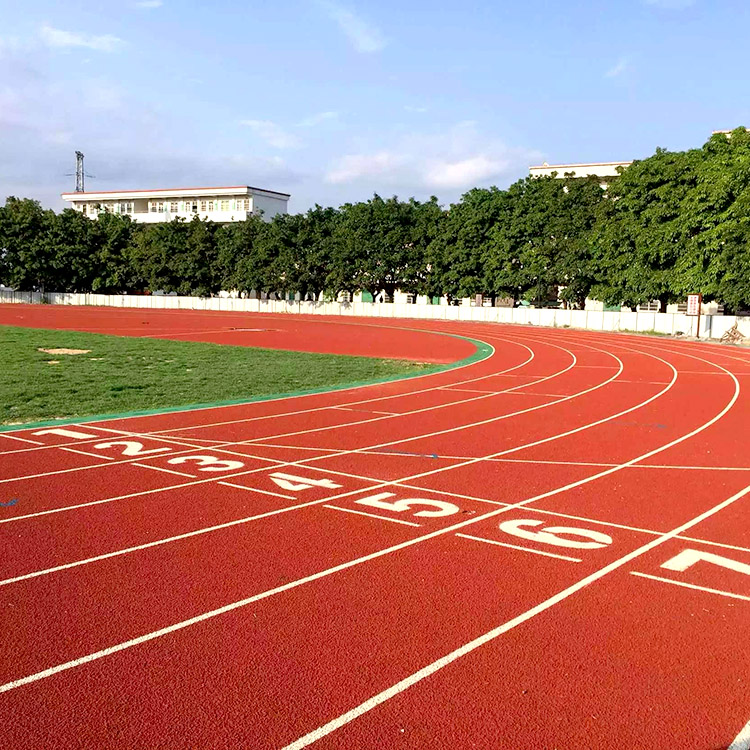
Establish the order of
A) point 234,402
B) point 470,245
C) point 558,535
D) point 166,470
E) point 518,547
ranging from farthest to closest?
point 470,245
point 234,402
point 166,470
point 558,535
point 518,547

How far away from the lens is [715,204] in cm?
3309

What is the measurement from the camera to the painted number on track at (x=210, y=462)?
8.06m

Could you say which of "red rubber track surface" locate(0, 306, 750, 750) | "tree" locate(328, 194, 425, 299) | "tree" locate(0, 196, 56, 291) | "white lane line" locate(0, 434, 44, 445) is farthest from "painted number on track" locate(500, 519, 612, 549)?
"tree" locate(0, 196, 56, 291)

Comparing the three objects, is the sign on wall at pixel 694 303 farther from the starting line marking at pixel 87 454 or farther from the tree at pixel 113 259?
the tree at pixel 113 259

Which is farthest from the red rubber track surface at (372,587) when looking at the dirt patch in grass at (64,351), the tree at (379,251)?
the tree at (379,251)

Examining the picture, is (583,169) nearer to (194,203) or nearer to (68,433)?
(194,203)

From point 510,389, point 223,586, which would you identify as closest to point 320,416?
point 510,389

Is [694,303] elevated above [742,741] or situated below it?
above

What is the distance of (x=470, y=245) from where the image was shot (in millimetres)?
47156

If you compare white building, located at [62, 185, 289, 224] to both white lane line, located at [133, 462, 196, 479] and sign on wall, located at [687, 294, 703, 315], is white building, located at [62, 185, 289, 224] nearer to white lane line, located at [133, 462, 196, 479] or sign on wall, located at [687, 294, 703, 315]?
sign on wall, located at [687, 294, 703, 315]

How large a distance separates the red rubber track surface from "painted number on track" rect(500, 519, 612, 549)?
0.03m

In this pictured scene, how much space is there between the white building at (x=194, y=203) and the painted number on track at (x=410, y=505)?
6856 cm

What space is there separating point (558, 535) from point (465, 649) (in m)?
2.23

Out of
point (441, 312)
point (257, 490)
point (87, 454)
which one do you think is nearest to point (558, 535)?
point (257, 490)
